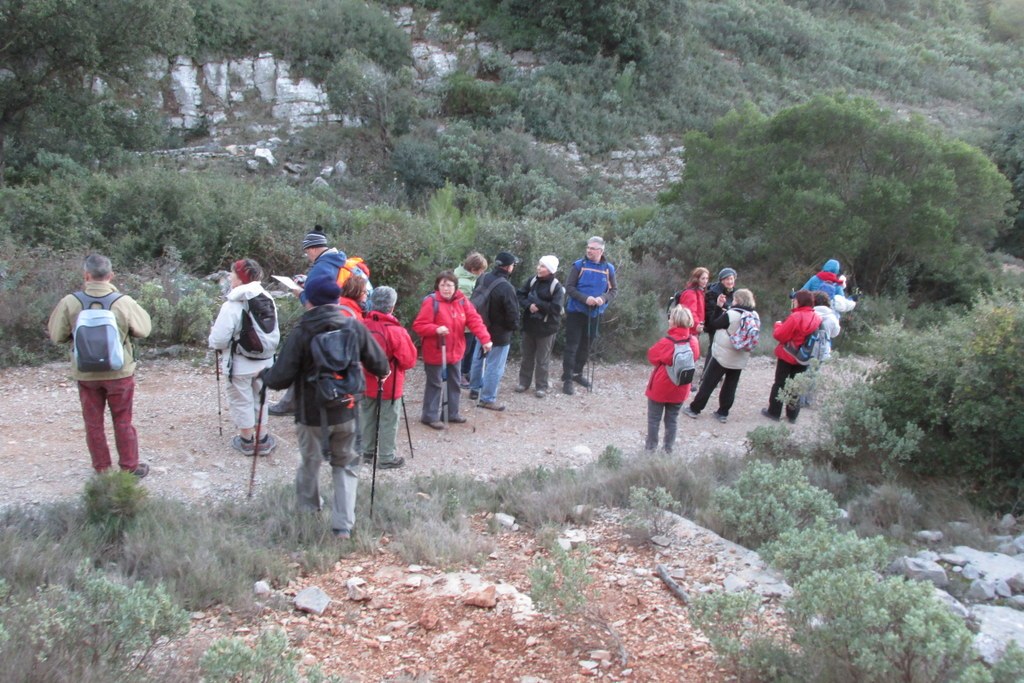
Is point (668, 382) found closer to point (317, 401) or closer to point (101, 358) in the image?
point (317, 401)

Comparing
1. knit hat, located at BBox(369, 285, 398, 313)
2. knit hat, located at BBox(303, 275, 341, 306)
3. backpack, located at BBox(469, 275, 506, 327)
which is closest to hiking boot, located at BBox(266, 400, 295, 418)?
knit hat, located at BBox(369, 285, 398, 313)

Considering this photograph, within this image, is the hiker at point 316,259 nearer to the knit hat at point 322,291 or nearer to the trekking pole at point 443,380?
the trekking pole at point 443,380

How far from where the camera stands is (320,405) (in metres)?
5.36

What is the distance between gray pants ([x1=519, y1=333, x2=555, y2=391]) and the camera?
32.4 ft

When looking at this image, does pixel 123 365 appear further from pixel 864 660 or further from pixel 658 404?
pixel 864 660

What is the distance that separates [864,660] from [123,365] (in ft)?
17.1

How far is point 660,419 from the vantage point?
805cm

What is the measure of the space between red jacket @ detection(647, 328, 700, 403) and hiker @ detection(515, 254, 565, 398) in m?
2.06

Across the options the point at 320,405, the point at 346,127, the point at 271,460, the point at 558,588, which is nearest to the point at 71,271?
the point at 271,460

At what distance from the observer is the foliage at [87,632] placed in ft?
11.7

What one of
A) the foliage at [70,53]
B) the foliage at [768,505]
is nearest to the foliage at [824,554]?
the foliage at [768,505]

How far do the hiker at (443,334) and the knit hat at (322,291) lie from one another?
8.56ft

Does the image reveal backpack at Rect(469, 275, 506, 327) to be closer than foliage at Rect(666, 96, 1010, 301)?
Yes

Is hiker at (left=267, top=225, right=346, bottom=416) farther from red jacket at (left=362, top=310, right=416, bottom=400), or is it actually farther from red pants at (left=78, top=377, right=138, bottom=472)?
red pants at (left=78, top=377, right=138, bottom=472)
